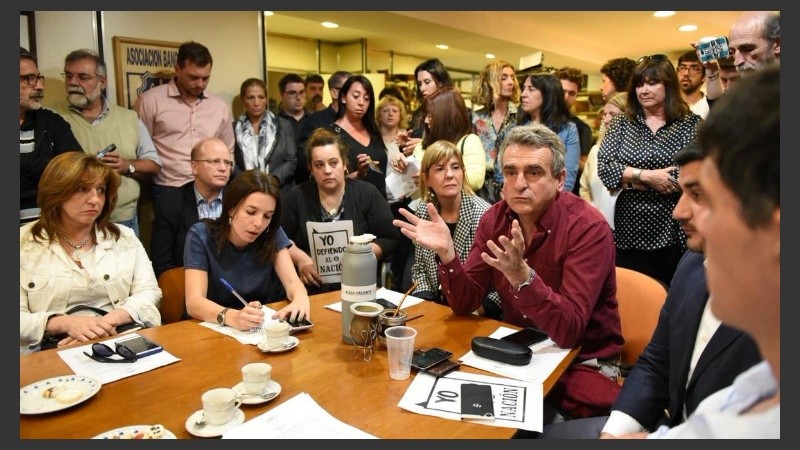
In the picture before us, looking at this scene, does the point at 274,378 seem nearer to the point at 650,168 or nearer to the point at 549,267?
the point at 549,267

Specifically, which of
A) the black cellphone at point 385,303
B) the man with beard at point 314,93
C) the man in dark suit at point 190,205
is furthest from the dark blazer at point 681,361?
the man with beard at point 314,93

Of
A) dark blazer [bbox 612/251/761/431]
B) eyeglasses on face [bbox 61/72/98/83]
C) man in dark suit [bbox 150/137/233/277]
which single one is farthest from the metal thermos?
eyeglasses on face [bbox 61/72/98/83]

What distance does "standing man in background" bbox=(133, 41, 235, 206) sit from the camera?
3371 millimetres

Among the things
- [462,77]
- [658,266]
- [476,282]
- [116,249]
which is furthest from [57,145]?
[462,77]

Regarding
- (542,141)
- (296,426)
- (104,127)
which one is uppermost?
(104,127)

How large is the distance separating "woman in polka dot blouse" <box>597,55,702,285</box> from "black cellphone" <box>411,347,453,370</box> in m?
1.42

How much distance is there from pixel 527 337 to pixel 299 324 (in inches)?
28.2

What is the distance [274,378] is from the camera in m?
1.38

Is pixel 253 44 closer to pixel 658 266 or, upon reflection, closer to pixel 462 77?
pixel 658 266

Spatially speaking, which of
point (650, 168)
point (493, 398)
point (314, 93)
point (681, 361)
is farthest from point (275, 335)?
point (314, 93)

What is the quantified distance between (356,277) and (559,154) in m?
0.83

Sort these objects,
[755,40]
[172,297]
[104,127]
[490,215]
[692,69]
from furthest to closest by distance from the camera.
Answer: [692,69], [104,127], [172,297], [490,215], [755,40]

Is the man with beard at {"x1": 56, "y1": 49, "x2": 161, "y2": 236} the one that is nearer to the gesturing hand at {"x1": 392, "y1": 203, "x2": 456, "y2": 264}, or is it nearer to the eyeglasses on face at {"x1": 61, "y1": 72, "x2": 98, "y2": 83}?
the eyeglasses on face at {"x1": 61, "y1": 72, "x2": 98, "y2": 83}

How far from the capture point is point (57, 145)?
2.69 m
